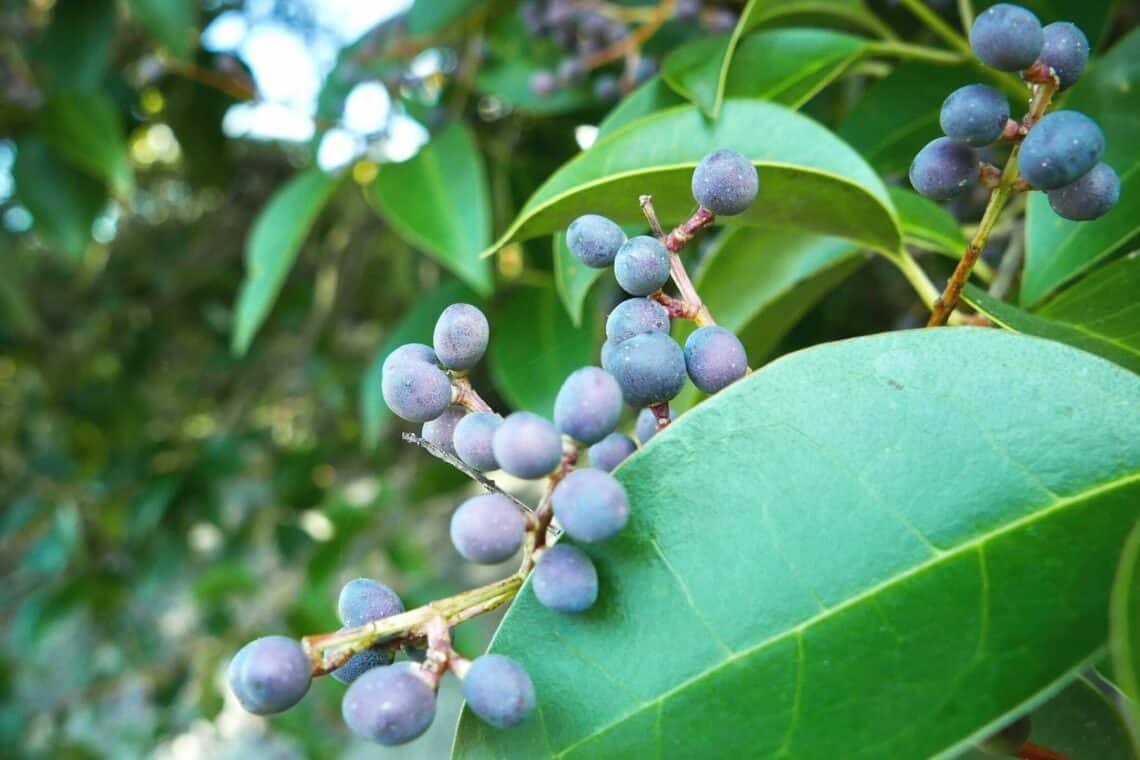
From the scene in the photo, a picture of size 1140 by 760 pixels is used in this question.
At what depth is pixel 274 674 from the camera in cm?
41

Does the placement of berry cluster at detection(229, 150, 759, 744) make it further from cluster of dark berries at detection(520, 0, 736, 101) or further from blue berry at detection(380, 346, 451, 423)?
cluster of dark berries at detection(520, 0, 736, 101)

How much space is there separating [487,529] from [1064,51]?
407mm

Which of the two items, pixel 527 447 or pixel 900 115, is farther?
pixel 900 115

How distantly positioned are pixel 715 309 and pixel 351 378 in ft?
6.03

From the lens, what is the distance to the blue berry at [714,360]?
507mm

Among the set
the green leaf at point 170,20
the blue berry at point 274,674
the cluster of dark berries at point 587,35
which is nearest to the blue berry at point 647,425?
the blue berry at point 274,674

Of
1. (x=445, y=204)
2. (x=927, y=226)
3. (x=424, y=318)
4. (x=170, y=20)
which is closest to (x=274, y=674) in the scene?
(x=927, y=226)

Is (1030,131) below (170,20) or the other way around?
the other way around

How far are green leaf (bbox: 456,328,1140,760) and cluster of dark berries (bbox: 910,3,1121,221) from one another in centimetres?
10

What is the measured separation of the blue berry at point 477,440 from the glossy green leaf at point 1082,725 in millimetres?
370

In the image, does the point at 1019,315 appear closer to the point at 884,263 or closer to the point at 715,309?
the point at 715,309

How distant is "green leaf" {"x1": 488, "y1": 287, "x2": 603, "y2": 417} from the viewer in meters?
1.21

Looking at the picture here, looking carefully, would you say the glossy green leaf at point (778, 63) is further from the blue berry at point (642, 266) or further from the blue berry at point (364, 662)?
the blue berry at point (364, 662)

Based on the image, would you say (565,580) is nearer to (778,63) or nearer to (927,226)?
(927,226)
